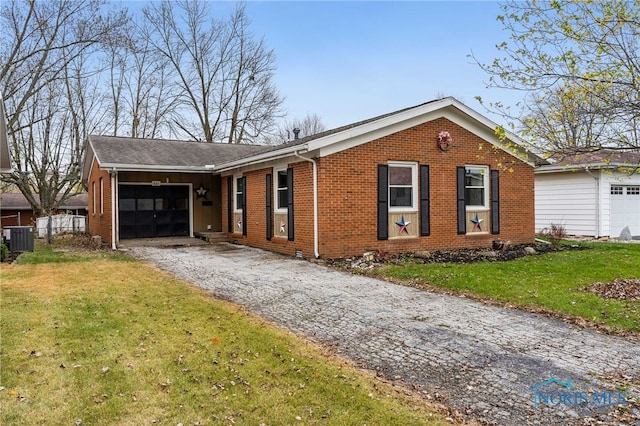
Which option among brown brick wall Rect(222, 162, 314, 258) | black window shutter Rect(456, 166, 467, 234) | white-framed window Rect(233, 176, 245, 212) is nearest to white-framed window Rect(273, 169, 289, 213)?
brown brick wall Rect(222, 162, 314, 258)

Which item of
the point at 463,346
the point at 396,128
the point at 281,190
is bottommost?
the point at 463,346

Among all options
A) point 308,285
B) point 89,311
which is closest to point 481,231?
point 308,285

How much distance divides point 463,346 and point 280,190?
8.55 metres

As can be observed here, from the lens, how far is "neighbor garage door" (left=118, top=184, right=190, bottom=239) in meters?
16.5

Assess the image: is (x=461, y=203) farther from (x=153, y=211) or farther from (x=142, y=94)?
(x=142, y=94)

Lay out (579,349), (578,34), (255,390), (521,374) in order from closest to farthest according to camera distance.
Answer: (255,390) → (521,374) → (579,349) → (578,34)

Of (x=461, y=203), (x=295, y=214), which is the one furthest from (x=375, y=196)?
(x=461, y=203)

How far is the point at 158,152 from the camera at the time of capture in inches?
675

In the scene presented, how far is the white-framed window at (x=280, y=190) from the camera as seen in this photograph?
41.2 ft

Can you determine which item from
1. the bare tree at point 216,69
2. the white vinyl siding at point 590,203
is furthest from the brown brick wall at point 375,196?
the bare tree at point 216,69

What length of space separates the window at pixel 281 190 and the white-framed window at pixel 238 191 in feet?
8.53

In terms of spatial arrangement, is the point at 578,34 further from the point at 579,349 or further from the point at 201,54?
the point at 201,54

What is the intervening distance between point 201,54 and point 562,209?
78.9ft

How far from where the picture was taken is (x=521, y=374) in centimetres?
409
